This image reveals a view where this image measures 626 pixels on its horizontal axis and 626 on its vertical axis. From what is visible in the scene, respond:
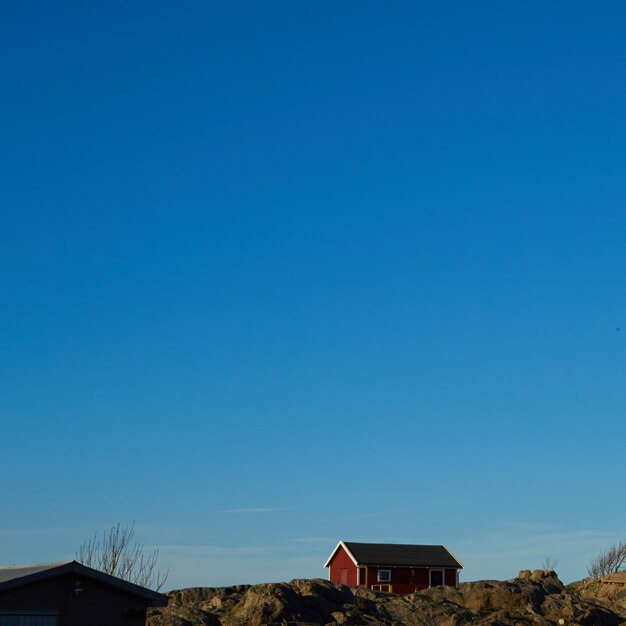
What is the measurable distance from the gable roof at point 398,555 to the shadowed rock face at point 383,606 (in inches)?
457

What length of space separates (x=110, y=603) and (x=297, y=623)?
27.0 m

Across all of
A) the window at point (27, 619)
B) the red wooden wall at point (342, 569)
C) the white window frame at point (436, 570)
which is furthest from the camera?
the red wooden wall at point (342, 569)

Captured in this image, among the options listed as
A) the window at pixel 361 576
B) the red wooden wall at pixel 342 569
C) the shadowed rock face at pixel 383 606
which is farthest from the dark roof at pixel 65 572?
the red wooden wall at pixel 342 569

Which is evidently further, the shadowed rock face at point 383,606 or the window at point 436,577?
the window at point 436,577

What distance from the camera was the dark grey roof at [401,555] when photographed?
80500 mm

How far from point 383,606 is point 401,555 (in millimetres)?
19010

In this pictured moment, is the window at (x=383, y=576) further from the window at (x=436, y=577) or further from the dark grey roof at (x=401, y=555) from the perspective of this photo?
the window at (x=436, y=577)

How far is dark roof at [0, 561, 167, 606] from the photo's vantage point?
30.6 metres

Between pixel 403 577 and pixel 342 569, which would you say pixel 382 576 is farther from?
pixel 342 569

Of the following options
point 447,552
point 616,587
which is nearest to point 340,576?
point 447,552

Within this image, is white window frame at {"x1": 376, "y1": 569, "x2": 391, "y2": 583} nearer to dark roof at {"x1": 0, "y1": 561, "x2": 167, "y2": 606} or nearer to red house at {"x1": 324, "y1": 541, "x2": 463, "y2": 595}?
red house at {"x1": 324, "y1": 541, "x2": 463, "y2": 595}

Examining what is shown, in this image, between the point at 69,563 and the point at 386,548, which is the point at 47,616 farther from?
the point at 386,548

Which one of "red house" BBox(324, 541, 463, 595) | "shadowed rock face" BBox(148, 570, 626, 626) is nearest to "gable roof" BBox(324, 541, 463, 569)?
"red house" BBox(324, 541, 463, 595)

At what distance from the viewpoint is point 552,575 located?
7719cm
